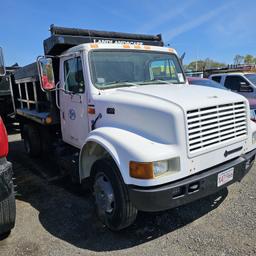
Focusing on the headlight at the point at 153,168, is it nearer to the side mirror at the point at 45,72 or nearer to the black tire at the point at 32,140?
the side mirror at the point at 45,72

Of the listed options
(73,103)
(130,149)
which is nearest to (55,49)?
(73,103)

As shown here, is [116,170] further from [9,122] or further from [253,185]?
[9,122]

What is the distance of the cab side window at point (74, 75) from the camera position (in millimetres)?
4234

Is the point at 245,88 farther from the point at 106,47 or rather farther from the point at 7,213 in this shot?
the point at 7,213

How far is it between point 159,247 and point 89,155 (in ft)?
4.98

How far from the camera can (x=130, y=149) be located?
9.87ft

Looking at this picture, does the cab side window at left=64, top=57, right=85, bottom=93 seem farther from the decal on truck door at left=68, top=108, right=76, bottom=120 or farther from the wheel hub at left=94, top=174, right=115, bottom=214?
the wheel hub at left=94, top=174, right=115, bottom=214

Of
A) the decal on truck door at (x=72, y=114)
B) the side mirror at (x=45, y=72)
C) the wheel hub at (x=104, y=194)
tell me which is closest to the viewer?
the wheel hub at (x=104, y=194)

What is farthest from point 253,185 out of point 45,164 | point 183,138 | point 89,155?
point 45,164

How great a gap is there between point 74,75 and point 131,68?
2.85ft

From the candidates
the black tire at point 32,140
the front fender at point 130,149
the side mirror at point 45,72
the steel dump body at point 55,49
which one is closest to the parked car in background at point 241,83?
the steel dump body at point 55,49

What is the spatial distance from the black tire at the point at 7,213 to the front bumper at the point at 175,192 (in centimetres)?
139

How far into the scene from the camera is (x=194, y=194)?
3.18 meters

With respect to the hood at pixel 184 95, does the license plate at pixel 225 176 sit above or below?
below
